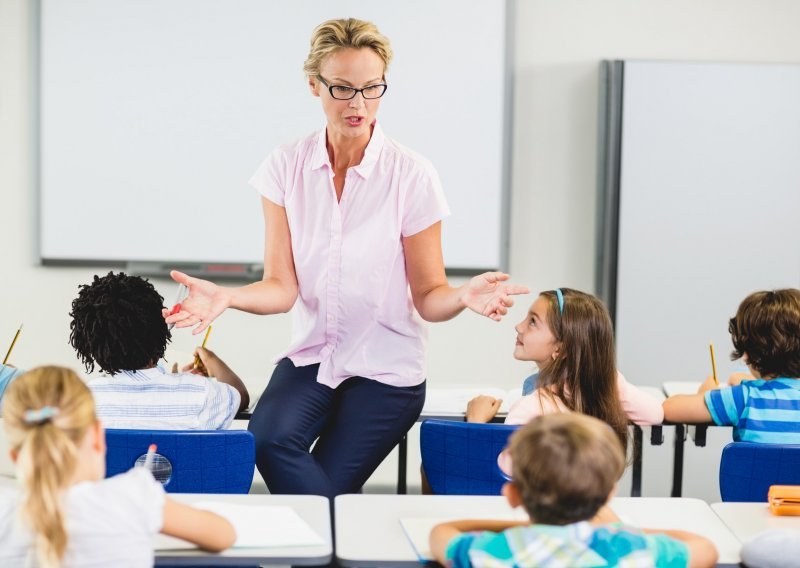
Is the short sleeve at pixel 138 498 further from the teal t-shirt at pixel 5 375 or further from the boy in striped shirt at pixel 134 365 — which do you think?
the teal t-shirt at pixel 5 375

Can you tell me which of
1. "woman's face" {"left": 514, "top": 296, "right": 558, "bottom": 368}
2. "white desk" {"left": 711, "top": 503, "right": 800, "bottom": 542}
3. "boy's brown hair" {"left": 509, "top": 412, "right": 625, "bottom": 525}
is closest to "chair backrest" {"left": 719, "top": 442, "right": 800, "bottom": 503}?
"white desk" {"left": 711, "top": 503, "right": 800, "bottom": 542}

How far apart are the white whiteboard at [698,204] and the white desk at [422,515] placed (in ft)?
8.83

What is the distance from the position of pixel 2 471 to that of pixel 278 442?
2.28 ft

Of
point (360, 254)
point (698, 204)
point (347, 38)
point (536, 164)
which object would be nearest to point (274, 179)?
point (360, 254)

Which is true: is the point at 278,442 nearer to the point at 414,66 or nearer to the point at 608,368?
the point at 608,368

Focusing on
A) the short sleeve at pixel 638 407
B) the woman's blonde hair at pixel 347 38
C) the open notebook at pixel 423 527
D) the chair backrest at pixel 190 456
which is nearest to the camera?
the open notebook at pixel 423 527

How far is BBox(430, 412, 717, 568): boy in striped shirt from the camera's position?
148 cm

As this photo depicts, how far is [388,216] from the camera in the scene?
2.72 meters

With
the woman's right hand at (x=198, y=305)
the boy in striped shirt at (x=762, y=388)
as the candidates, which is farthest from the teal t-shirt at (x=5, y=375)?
the boy in striped shirt at (x=762, y=388)

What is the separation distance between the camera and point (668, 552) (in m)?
1.57

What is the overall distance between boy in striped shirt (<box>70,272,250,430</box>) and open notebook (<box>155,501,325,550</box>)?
617 mm

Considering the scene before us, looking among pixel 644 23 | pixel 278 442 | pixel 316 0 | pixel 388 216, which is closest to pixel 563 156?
pixel 644 23

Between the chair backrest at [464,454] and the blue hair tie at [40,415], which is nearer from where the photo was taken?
the blue hair tie at [40,415]

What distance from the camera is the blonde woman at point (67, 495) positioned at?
146 cm
